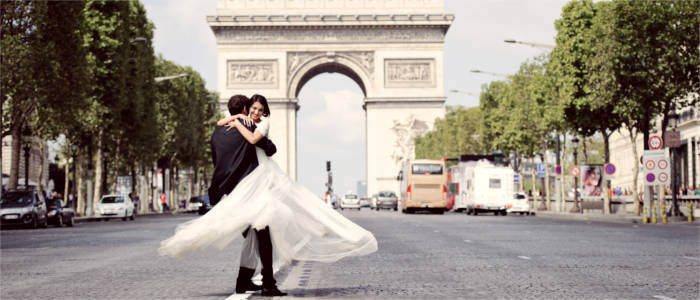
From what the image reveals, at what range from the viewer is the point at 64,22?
40.5 m

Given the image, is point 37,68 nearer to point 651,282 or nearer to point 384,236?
point 384,236

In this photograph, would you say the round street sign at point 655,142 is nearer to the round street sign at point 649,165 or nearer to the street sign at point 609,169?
the round street sign at point 649,165

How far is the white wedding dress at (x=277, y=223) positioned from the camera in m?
9.71

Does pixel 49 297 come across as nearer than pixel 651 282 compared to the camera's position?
Yes

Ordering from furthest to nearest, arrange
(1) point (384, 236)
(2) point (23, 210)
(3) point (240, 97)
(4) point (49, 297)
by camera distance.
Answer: (2) point (23, 210), (1) point (384, 236), (4) point (49, 297), (3) point (240, 97)

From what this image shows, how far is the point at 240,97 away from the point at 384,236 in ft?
51.1

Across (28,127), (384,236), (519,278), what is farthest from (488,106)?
(519,278)

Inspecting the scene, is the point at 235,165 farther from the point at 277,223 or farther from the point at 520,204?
the point at 520,204

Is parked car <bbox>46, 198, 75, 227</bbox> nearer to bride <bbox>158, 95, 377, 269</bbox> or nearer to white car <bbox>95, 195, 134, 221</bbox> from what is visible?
white car <bbox>95, 195, 134, 221</bbox>

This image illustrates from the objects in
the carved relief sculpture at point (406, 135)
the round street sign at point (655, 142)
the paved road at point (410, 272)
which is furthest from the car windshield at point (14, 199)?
the carved relief sculpture at point (406, 135)

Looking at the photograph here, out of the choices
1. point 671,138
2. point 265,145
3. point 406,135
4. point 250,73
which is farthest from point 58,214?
point 406,135

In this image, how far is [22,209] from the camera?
3919cm

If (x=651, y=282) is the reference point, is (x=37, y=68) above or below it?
above

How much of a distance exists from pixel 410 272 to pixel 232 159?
172 inches
